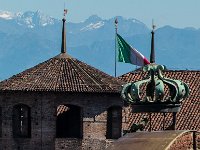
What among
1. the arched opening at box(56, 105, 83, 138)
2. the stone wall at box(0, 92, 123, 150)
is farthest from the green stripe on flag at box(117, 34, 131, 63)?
the stone wall at box(0, 92, 123, 150)

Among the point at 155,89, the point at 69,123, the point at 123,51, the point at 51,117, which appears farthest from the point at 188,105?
the point at 155,89

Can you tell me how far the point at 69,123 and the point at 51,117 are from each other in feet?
5.11

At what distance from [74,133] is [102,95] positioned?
7.58 feet

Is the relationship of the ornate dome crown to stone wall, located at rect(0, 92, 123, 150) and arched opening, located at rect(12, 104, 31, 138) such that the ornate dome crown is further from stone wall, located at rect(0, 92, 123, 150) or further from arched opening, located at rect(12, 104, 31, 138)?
arched opening, located at rect(12, 104, 31, 138)

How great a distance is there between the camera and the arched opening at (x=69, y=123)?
5169 centimetres

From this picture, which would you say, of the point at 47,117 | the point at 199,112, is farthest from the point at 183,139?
the point at 199,112

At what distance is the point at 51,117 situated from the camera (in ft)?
167

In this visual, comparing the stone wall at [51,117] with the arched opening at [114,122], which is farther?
the arched opening at [114,122]

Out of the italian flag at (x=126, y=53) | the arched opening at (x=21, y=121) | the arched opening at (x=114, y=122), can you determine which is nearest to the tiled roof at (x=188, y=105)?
the italian flag at (x=126, y=53)

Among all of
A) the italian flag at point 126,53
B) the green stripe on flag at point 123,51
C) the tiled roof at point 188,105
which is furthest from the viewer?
the green stripe on flag at point 123,51

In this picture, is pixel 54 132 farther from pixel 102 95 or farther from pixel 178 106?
pixel 178 106

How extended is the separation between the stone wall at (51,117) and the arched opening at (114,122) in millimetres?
254

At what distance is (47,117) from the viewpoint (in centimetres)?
5097

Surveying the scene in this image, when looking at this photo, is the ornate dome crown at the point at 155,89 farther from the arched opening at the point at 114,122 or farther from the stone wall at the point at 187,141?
the arched opening at the point at 114,122
